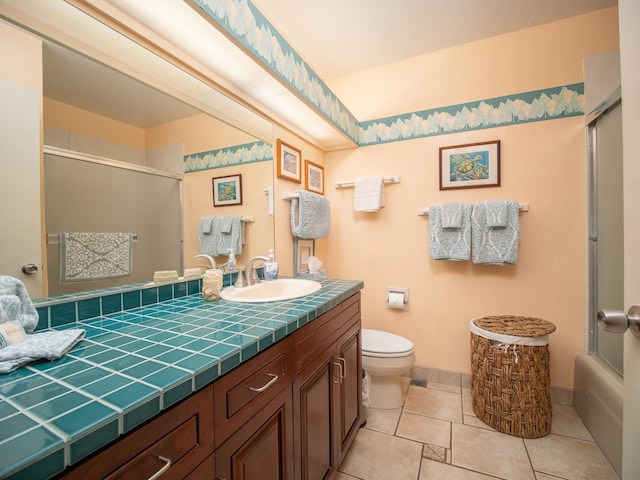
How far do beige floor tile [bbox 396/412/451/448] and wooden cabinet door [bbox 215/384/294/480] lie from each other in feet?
3.19

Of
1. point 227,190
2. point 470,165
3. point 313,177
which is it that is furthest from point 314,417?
point 470,165

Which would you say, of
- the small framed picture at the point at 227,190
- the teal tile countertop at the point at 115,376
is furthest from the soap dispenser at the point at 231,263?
the teal tile countertop at the point at 115,376

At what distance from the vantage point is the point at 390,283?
7.47 feet

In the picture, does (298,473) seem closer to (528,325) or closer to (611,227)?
(528,325)

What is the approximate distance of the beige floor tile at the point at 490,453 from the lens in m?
1.34

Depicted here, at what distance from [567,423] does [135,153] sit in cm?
265

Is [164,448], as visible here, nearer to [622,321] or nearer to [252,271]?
[622,321]

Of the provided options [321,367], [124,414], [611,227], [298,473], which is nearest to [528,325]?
[611,227]

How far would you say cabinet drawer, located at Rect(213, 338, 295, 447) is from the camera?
2.13 feet

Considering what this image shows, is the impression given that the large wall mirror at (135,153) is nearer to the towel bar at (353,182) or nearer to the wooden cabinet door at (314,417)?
the wooden cabinet door at (314,417)

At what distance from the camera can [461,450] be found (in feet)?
4.84

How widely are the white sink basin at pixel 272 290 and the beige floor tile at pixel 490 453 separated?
3.72 feet

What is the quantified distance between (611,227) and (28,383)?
95.3 inches

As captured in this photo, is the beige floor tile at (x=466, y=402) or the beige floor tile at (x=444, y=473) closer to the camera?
the beige floor tile at (x=444, y=473)
